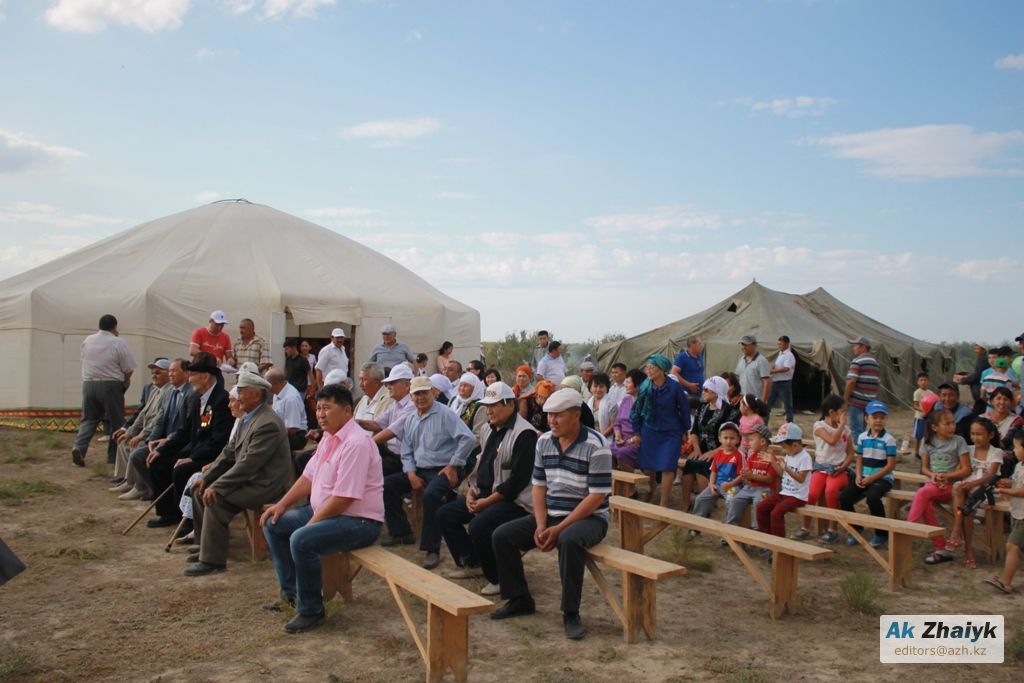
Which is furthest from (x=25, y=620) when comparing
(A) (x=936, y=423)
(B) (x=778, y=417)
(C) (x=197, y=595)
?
(B) (x=778, y=417)

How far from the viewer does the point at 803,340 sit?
58.7ft

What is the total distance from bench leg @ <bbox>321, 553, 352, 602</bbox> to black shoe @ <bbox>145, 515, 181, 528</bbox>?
2790 millimetres

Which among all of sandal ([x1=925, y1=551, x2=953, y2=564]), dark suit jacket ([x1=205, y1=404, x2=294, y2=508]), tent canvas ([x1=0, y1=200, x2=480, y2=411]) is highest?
tent canvas ([x1=0, y1=200, x2=480, y2=411])

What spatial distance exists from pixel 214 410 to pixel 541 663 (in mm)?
3943

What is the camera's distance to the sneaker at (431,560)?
596 cm

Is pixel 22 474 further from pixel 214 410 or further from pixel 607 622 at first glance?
pixel 607 622

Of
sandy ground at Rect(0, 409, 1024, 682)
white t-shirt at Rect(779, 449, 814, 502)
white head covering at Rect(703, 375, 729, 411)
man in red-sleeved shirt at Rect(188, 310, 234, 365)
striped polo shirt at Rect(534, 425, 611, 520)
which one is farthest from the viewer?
man in red-sleeved shirt at Rect(188, 310, 234, 365)

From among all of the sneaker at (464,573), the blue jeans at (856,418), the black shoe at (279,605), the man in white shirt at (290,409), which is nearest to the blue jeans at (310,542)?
the black shoe at (279,605)

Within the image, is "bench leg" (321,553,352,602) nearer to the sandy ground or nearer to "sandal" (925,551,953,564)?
the sandy ground

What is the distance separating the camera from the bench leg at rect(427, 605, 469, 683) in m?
3.92

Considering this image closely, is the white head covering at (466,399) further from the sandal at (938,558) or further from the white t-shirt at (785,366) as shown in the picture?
the white t-shirt at (785,366)

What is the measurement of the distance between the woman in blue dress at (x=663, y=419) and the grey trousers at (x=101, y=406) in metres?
6.86

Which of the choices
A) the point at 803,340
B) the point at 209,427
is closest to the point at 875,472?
the point at 209,427

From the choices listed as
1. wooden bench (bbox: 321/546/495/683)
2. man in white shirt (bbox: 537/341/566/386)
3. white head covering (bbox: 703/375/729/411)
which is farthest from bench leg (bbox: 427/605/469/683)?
man in white shirt (bbox: 537/341/566/386)
